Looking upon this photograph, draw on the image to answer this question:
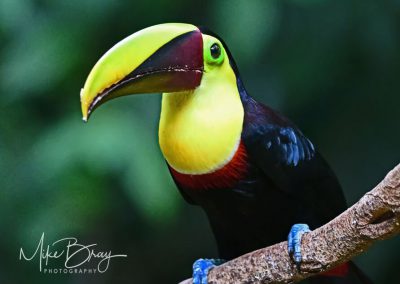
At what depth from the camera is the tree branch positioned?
1492mm

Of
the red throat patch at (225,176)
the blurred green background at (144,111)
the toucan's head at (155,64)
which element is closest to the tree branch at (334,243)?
the red throat patch at (225,176)

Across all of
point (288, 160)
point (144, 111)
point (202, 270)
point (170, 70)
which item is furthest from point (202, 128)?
point (144, 111)

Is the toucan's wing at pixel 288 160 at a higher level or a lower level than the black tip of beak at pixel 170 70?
lower

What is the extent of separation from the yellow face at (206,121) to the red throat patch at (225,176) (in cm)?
2

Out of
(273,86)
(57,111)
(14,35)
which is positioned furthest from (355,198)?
(14,35)

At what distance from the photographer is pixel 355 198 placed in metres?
2.66

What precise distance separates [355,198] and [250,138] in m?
0.99

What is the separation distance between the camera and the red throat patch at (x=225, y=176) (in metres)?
1.76

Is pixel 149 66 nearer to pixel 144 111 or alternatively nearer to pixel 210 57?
pixel 210 57

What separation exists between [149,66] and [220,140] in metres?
0.21

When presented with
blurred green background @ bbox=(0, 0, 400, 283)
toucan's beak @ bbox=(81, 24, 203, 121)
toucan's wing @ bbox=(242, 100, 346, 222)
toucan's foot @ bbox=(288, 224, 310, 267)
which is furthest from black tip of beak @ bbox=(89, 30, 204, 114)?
blurred green background @ bbox=(0, 0, 400, 283)

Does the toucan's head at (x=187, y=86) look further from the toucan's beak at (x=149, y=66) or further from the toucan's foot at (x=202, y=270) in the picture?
the toucan's foot at (x=202, y=270)

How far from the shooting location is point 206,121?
1693 millimetres

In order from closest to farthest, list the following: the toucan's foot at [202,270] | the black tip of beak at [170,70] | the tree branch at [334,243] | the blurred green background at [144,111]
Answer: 1. the tree branch at [334,243]
2. the black tip of beak at [170,70]
3. the toucan's foot at [202,270]
4. the blurred green background at [144,111]
